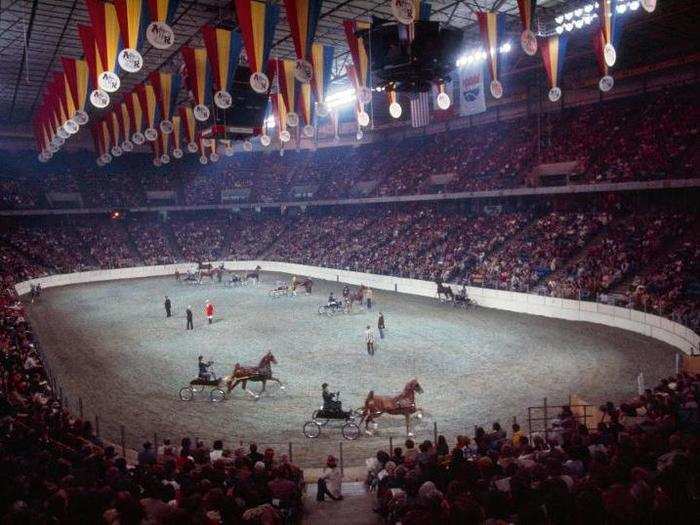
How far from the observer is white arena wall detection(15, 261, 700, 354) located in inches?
786

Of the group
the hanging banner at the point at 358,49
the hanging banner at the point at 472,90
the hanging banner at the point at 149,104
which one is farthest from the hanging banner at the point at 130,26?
the hanging banner at the point at 472,90

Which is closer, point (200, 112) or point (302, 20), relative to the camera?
point (302, 20)

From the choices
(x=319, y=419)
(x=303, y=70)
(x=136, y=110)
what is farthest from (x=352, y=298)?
(x=303, y=70)

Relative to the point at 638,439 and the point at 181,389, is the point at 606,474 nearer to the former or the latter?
the point at 638,439

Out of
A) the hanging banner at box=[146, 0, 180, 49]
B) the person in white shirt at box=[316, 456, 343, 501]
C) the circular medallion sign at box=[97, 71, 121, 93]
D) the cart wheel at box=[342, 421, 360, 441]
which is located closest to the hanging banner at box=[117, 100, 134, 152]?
the circular medallion sign at box=[97, 71, 121, 93]

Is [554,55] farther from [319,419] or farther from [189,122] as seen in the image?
[189,122]

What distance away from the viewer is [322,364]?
60.8 ft

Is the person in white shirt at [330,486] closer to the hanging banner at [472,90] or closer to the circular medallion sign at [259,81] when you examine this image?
the circular medallion sign at [259,81]

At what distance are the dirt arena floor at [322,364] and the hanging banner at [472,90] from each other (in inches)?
420

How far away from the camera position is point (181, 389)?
15398mm

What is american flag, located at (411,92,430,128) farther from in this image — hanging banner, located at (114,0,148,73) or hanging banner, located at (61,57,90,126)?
hanging banner, located at (114,0,148,73)

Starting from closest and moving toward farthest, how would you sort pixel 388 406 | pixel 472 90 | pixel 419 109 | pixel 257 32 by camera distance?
pixel 388 406
pixel 257 32
pixel 472 90
pixel 419 109

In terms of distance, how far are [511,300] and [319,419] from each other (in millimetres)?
17663

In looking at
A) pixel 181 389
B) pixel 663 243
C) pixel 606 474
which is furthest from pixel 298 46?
pixel 663 243
